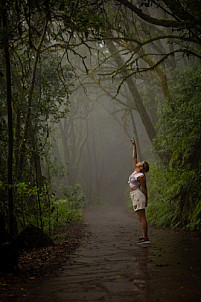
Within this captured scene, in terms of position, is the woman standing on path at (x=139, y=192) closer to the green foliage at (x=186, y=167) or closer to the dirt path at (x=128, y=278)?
the dirt path at (x=128, y=278)

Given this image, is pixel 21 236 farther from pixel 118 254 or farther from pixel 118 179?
pixel 118 179

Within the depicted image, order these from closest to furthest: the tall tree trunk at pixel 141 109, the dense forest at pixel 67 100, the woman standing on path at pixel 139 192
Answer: the dense forest at pixel 67 100 < the woman standing on path at pixel 139 192 < the tall tree trunk at pixel 141 109

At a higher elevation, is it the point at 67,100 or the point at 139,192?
the point at 67,100

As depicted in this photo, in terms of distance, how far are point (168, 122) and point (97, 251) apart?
621 cm

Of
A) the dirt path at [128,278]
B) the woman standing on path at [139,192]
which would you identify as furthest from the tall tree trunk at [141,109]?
the dirt path at [128,278]

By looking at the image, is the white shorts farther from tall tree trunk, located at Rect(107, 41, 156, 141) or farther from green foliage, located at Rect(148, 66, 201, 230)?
tall tree trunk, located at Rect(107, 41, 156, 141)

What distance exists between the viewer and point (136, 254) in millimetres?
6379

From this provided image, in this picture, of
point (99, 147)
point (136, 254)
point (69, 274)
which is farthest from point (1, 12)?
point (99, 147)

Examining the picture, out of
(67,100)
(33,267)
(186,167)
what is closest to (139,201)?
(33,267)

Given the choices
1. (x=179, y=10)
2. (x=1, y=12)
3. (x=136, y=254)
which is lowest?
(x=136, y=254)

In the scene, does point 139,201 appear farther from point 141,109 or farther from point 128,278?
point 141,109

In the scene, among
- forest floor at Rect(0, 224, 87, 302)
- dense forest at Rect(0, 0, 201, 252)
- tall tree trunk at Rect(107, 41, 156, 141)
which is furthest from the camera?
tall tree trunk at Rect(107, 41, 156, 141)

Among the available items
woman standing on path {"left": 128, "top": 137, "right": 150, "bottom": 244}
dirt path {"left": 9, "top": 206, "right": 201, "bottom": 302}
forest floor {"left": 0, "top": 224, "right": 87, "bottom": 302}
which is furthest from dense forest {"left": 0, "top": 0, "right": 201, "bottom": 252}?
woman standing on path {"left": 128, "top": 137, "right": 150, "bottom": 244}

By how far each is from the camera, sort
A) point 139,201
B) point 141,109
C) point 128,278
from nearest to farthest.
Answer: point 128,278
point 139,201
point 141,109
